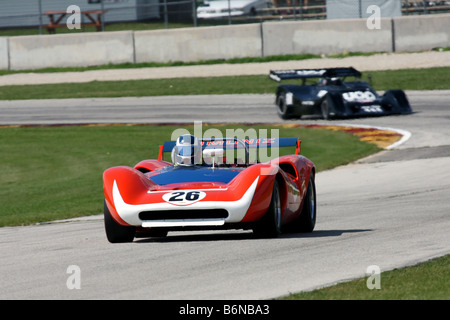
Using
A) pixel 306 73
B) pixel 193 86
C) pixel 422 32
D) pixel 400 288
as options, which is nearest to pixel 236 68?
pixel 193 86

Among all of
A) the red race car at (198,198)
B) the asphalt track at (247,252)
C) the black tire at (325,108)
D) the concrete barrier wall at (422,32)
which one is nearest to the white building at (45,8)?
the concrete barrier wall at (422,32)

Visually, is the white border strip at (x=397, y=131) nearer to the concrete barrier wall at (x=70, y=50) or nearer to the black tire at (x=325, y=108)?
the black tire at (x=325, y=108)

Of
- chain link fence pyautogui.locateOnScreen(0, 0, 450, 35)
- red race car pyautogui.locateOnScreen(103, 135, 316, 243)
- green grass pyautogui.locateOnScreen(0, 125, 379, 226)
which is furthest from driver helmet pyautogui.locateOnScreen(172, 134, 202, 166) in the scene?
chain link fence pyautogui.locateOnScreen(0, 0, 450, 35)

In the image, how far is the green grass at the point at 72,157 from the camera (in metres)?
14.6

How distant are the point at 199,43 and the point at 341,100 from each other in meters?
12.8

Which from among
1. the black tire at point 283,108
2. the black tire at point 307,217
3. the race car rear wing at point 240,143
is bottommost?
the black tire at point 283,108

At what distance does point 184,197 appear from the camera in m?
8.23

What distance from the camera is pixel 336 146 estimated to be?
20562 millimetres

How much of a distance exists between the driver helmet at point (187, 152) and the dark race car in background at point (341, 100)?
1457 cm

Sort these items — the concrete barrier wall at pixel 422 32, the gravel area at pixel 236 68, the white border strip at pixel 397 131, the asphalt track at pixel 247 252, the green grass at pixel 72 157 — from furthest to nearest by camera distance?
the concrete barrier wall at pixel 422 32, the gravel area at pixel 236 68, the white border strip at pixel 397 131, the green grass at pixel 72 157, the asphalt track at pixel 247 252

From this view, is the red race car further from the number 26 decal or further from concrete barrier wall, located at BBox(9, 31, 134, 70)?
concrete barrier wall, located at BBox(9, 31, 134, 70)

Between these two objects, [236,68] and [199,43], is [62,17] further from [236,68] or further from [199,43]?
[236,68]
